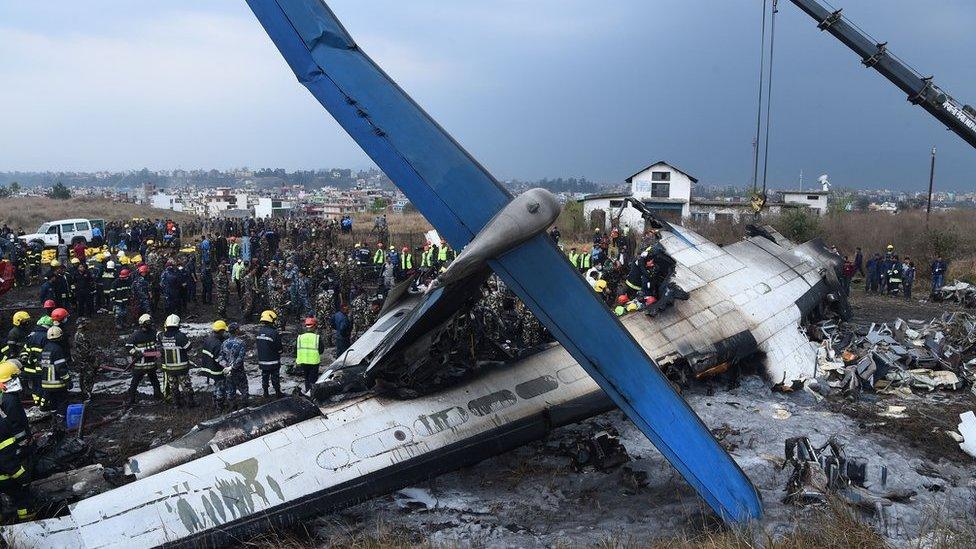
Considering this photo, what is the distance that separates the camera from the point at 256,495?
700 centimetres

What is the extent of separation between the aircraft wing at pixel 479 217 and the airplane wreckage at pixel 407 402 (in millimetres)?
16

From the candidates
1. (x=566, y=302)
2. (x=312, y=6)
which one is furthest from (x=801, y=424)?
(x=312, y=6)

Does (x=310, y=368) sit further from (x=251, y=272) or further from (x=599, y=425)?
(x=251, y=272)

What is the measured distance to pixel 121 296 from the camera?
671 inches

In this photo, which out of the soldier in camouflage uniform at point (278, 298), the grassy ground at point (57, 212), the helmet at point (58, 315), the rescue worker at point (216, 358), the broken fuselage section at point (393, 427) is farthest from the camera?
the grassy ground at point (57, 212)

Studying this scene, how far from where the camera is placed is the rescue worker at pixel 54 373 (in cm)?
1052

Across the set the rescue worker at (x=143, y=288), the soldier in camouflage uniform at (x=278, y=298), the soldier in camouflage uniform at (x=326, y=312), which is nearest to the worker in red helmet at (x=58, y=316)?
the rescue worker at (x=143, y=288)

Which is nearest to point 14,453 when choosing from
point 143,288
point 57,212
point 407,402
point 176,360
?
point 407,402

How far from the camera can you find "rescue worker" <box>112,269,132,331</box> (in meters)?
17.0

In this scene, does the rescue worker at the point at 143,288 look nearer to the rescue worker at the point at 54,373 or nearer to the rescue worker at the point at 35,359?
the rescue worker at the point at 35,359

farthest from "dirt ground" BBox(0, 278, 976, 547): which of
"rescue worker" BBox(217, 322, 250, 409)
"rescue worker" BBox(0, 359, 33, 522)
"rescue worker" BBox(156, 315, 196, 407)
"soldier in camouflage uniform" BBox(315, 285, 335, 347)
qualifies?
"soldier in camouflage uniform" BBox(315, 285, 335, 347)

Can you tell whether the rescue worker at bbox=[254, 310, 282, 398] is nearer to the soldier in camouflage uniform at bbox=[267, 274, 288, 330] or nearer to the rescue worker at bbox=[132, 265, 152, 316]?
the soldier in camouflage uniform at bbox=[267, 274, 288, 330]

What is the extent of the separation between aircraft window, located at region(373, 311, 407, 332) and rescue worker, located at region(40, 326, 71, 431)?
522 centimetres

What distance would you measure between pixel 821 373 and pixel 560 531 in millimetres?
7752
